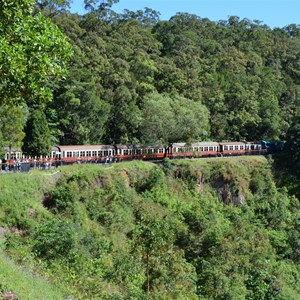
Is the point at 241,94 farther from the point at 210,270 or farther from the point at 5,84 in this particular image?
the point at 5,84

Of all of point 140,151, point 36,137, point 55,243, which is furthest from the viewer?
point 140,151

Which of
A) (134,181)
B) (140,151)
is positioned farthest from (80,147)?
(134,181)

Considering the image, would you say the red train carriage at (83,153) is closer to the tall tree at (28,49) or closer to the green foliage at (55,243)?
the green foliage at (55,243)

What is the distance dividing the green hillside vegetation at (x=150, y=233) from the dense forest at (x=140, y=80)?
4.28 m

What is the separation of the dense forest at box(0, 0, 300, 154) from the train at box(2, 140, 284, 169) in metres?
1.68

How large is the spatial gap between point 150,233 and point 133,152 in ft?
66.6

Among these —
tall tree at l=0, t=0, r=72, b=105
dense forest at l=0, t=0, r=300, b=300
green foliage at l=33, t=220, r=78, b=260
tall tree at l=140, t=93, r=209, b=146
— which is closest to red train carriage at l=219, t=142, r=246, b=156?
dense forest at l=0, t=0, r=300, b=300

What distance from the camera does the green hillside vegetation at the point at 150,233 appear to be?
17078 millimetres

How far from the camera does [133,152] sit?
38.8 meters

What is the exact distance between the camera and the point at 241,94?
52250 millimetres

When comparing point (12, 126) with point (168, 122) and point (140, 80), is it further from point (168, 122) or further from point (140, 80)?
point (140, 80)

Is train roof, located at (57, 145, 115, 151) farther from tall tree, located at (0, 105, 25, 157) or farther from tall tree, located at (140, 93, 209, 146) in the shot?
tall tree, located at (0, 105, 25, 157)

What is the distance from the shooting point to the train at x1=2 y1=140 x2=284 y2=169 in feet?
103

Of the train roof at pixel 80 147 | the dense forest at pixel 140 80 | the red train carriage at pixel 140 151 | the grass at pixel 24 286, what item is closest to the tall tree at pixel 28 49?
the dense forest at pixel 140 80
